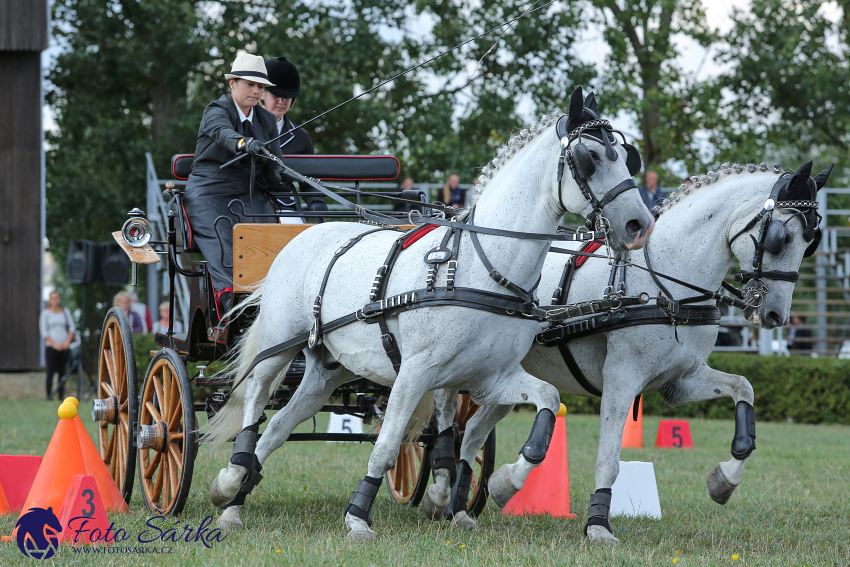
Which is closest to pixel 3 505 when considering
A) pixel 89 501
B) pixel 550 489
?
pixel 89 501

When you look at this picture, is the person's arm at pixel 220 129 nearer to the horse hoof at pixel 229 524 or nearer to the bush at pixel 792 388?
the horse hoof at pixel 229 524

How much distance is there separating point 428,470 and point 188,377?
1.67m

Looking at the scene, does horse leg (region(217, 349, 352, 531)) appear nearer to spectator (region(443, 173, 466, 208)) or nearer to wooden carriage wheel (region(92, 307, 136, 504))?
wooden carriage wheel (region(92, 307, 136, 504))

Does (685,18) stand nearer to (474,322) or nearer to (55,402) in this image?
(55,402)

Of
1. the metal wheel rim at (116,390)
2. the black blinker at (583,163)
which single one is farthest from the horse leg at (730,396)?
the metal wheel rim at (116,390)

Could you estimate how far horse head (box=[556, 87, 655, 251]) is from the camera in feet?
13.0

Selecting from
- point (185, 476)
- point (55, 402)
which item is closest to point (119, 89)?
point (55, 402)

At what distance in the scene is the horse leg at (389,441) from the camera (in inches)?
164

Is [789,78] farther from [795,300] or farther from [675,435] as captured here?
[675,435]

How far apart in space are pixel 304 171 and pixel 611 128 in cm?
231

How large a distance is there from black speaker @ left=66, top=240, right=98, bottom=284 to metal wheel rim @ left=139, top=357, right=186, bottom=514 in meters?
9.12

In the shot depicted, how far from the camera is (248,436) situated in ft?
16.0

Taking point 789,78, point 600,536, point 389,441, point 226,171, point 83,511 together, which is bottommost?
point 600,536

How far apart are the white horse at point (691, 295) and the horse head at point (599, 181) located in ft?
2.48
